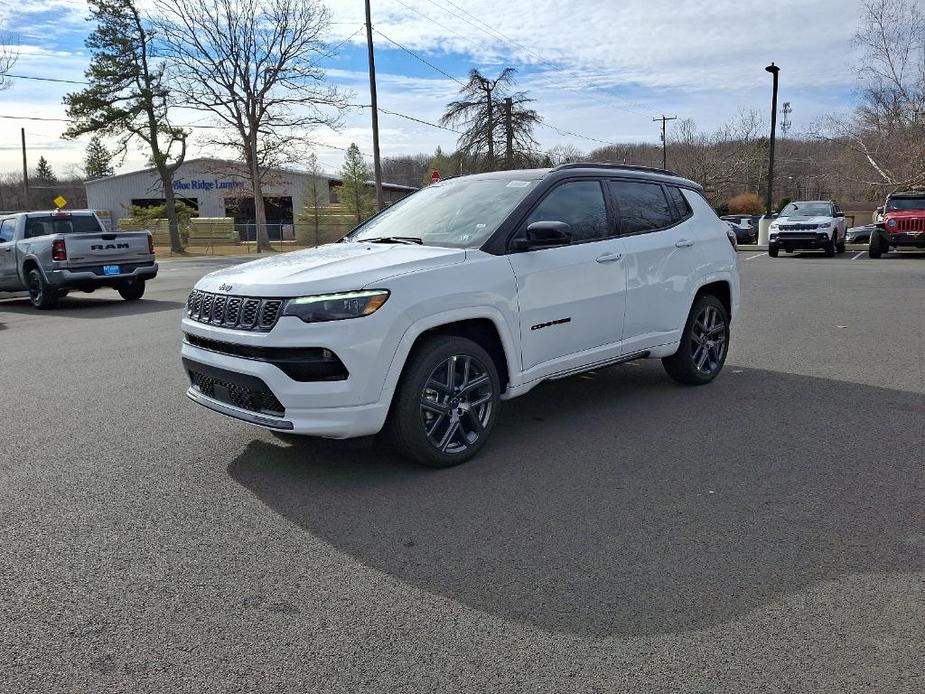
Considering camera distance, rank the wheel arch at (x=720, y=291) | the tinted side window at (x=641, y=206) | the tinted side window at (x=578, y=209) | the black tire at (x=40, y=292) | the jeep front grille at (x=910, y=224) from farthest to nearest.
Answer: the jeep front grille at (x=910, y=224), the black tire at (x=40, y=292), the wheel arch at (x=720, y=291), the tinted side window at (x=641, y=206), the tinted side window at (x=578, y=209)

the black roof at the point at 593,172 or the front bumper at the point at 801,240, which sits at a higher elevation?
the black roof at the point at 593,172

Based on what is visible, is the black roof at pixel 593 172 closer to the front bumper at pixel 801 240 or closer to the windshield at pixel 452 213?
the windshield at pixel 452 213

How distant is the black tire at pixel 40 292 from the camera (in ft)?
46.2

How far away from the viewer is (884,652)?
2.70 m

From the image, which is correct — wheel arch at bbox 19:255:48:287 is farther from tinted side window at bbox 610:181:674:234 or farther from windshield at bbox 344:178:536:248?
tinted side window at bbox 610:181:674:234

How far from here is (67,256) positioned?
45.3 feet

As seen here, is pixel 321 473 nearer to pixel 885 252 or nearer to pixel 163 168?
pixel 885 252

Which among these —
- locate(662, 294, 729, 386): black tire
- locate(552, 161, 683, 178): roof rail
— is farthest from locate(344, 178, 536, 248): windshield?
locate(662, 294, 729, 386): black tire

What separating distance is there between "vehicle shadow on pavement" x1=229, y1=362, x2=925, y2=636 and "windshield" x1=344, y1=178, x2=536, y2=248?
4.63 feet

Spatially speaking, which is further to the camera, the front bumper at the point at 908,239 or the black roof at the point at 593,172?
the front bumper at the point at 908,239

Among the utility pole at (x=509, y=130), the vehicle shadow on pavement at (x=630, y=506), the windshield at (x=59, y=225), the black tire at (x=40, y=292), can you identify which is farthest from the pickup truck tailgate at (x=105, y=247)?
the utility pole at (x=509, y=130)

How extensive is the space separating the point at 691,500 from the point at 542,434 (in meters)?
1.41

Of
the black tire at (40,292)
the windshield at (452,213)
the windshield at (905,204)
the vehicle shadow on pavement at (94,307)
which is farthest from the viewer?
the windshield at (905,204)

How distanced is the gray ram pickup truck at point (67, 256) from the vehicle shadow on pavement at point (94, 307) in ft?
1.06
